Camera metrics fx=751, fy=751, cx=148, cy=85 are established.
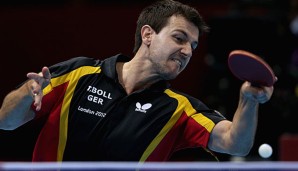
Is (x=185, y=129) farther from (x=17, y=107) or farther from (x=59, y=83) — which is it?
(x=17, y=107)

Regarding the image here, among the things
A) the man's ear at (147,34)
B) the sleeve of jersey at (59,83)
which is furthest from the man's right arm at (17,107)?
the man's ear at (147,34)

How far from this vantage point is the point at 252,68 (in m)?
4.10

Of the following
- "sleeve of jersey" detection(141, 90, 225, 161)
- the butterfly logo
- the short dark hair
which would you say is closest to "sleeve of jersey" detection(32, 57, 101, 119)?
the butterfly logo

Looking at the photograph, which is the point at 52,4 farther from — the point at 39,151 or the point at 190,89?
the point at 39,151

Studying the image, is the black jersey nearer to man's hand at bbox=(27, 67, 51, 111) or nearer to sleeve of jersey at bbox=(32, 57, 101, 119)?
sleeve of jersey at bbox=(32, 57, 101, 119)

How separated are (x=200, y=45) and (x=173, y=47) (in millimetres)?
5062

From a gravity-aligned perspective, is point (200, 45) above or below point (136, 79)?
below

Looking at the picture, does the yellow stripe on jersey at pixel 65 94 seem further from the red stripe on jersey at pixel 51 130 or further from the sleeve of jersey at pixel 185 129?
the sleeve of jersey at pixel 185 129

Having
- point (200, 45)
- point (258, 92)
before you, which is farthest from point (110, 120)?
point (200, 45)

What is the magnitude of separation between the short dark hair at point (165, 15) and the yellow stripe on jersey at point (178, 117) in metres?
0.47

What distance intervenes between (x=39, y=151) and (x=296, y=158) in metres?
3.33

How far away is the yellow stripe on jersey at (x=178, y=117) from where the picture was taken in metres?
4.73

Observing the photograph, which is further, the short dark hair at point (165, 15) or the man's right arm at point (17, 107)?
the short dark hair at point (165, 15)

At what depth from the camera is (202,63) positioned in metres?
9.88
